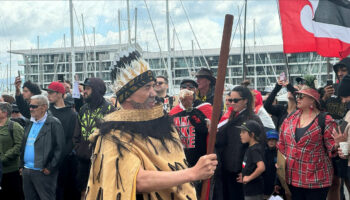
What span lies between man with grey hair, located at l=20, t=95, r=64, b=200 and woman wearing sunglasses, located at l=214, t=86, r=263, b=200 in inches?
93.3

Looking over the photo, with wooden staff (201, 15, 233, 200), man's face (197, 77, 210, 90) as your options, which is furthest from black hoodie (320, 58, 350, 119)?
wooden staff (201, 15, 233, 200)

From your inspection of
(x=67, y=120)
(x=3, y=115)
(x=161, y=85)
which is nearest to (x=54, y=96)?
(x=67, y=120)

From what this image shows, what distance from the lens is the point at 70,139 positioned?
6.53m

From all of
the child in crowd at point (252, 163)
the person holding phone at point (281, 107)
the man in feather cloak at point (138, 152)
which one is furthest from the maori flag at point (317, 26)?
the man in feather cloak at point (138, 152)

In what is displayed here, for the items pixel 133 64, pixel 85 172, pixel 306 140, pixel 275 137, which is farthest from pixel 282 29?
pixel 133 64

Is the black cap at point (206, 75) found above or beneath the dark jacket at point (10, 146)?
above

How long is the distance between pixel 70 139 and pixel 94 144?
158 inches

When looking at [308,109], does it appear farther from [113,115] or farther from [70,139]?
[70,139]

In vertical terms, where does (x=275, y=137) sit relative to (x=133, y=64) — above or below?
below

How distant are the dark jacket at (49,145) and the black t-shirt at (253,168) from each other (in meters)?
2.70

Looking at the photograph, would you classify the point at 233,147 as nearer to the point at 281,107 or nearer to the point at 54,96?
the point at 281,107

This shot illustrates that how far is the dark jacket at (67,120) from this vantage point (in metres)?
6.52

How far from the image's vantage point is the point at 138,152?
8.01ft

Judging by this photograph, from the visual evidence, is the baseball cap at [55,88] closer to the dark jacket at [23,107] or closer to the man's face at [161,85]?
the dark jacket at [23,107]
